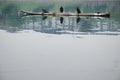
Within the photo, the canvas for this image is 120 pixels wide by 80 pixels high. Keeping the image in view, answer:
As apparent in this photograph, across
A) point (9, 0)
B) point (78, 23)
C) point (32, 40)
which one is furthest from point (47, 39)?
point (9, 0)

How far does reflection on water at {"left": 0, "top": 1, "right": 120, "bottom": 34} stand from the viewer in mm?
2078

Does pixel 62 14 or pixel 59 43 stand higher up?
pixel 62 14

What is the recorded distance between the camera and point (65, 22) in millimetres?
2086

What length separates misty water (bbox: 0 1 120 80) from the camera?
2080 mm

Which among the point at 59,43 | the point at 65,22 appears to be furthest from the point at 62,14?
the point at 59,43

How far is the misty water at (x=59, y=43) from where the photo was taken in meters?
2.08

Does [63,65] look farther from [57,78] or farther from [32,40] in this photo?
[32,40]

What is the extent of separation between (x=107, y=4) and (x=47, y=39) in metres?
0.48

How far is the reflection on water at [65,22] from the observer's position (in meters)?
2.08

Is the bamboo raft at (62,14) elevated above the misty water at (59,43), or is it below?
above

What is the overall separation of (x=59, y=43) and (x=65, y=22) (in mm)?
152

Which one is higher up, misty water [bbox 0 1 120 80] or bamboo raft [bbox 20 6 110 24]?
bamboo raft [bbox 20 6 110 24]

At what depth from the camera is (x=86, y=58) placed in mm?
2123

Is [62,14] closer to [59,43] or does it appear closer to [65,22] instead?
[65,22]
